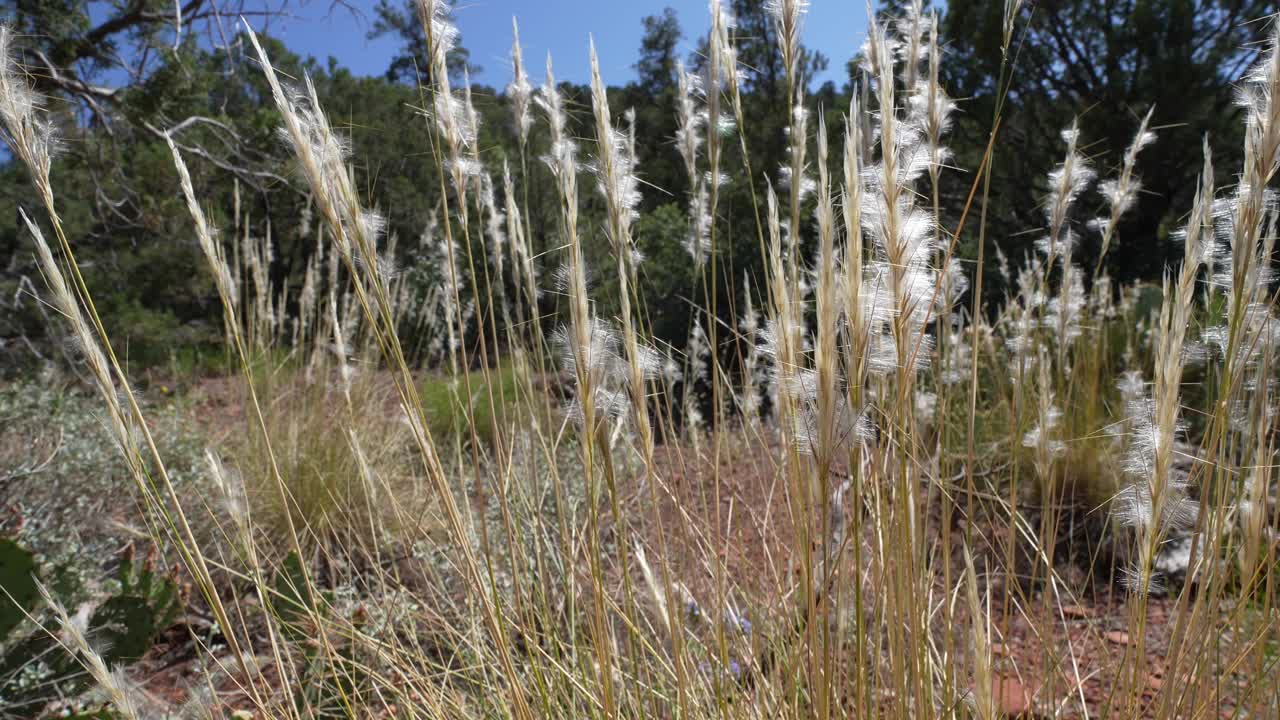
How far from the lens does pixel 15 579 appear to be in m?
1.46

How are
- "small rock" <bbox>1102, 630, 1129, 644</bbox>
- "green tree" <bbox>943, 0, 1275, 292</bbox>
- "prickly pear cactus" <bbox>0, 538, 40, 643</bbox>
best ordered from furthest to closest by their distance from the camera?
"green tree" <bbox>943, 0, 1275, 292</bbox> < "small rock" <bbox>1102, 630, 1129, 644</bbox> < "prickly pear cactus" <bbox>0, 538, 40, 643</bbox>

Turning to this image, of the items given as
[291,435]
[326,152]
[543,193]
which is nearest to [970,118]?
[543,193]

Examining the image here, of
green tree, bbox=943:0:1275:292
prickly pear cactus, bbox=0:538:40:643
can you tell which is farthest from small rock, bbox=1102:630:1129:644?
green tree, bbox=943:0:1275:292

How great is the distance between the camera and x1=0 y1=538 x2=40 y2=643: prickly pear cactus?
1.46 meters

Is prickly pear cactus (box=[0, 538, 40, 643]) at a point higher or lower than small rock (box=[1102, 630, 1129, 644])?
higher

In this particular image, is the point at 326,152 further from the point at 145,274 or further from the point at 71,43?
the point at 145,274

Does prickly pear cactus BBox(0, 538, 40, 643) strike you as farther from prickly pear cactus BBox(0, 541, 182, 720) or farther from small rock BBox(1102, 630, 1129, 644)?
small rock BBox(1102, 630, 1129, 644)

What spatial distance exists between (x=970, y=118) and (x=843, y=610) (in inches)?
211

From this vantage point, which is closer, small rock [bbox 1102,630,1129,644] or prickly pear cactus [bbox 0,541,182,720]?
prickly pear cactus [bbox 0,541,182,720]

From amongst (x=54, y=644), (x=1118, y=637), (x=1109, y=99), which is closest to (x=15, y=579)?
(x=54, y=644)

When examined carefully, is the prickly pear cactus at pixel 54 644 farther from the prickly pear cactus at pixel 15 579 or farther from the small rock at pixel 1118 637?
the small rock at pixel 1118 637

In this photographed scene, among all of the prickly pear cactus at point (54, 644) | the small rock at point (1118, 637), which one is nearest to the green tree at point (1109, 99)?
the small rock at point (1118, 637)

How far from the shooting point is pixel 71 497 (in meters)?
2.54

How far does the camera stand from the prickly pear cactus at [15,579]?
57.3 inches
